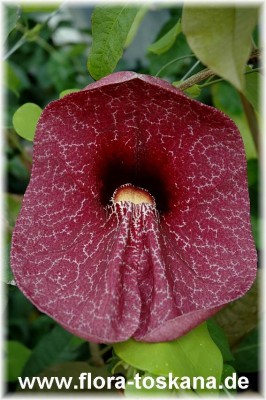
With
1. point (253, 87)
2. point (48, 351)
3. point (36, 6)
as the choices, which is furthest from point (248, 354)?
point (36, 6)

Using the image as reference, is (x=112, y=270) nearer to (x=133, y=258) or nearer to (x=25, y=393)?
(x=133, y=258)

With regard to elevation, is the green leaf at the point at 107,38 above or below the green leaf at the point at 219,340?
above

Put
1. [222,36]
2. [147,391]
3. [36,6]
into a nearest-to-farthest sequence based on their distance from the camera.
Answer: [222,36] → [147,391] → [36,6]

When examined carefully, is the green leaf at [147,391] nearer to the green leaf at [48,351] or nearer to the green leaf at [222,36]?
the green leaf at [222,36]

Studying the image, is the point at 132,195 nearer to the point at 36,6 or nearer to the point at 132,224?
the point at 132,224

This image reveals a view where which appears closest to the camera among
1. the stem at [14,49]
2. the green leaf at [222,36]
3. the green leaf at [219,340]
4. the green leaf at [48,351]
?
the green leaf at [222,36]

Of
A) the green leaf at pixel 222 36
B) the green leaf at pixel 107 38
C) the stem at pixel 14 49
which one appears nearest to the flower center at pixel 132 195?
the green leaf at pixel 107 38
